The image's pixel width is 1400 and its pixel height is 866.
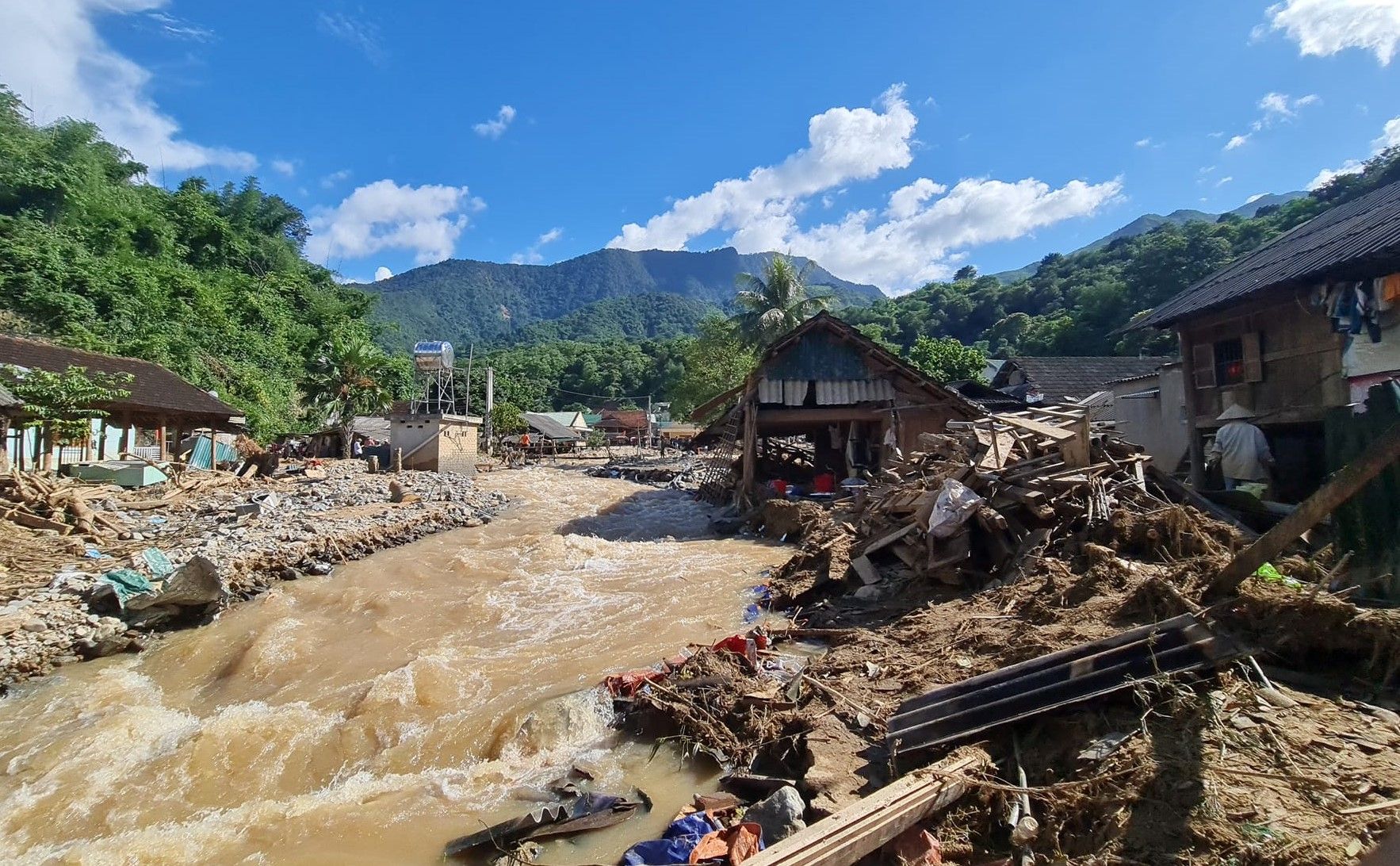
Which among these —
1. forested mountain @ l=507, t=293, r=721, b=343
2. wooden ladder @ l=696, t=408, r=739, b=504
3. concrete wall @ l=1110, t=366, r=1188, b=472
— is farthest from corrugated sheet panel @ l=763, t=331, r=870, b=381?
forested mountain @ l=507, t=293, r=721, b=343

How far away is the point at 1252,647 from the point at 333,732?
6870mm

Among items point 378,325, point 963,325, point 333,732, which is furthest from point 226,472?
point 963,325

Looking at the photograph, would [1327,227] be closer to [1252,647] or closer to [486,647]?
[1252,647]

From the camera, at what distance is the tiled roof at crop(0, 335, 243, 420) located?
1639cm

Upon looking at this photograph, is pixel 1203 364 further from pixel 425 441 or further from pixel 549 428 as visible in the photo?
pixel 549 428

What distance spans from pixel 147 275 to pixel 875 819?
3519 cm

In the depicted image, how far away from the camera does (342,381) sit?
A: 1323 inches

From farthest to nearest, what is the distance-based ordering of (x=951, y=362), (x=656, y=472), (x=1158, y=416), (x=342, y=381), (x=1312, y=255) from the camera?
(x=951, y=362) < (x=342, y=381) < (x=656, y=472) < (x=1158, y=416) < (x=1312, y=255)

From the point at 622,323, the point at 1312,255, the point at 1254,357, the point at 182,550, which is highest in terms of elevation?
the point at 622,323

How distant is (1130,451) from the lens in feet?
26.1

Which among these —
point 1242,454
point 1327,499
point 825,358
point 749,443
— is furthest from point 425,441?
point 1327,499

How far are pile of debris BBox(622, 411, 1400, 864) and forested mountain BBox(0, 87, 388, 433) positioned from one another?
2732 cm

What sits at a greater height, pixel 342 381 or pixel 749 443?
pixel 342 381

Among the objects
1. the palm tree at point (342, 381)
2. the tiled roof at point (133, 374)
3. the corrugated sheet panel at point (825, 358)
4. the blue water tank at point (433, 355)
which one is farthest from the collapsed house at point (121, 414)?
the corrugated sheet panel at point (825, 358)
